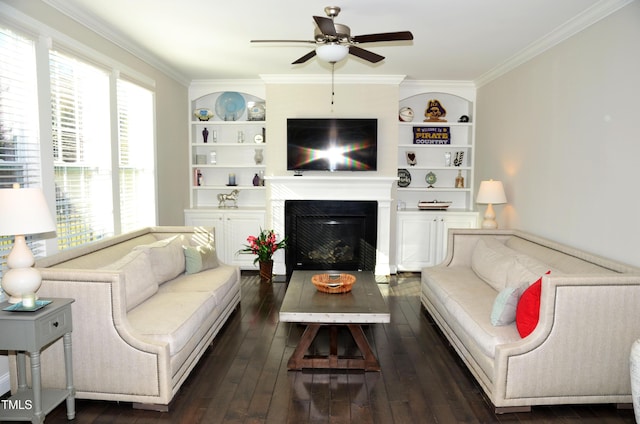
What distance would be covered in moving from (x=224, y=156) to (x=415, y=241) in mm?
3060

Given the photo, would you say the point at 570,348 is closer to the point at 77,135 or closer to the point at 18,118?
the point at 18,118

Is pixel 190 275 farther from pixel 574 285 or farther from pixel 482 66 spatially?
pixel 482 66

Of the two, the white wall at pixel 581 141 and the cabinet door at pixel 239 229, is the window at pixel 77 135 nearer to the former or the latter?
the cabinet door at pixel 239 229

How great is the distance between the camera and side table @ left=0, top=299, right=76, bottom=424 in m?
2.33

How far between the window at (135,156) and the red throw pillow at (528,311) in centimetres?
360

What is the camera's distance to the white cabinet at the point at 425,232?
20.7ft

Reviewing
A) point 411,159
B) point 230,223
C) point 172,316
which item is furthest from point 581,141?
point 230,223

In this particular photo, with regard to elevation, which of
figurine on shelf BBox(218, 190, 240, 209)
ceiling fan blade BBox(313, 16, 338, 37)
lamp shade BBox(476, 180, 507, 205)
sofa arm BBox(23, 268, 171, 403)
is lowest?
sofa arm BBox(23, 268, 171, 403)

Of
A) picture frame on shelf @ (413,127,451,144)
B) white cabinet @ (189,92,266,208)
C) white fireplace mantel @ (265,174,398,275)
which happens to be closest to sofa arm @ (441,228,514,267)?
white fireplace mantel @ (265,174,398,275)

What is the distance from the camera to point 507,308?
300 centimetres

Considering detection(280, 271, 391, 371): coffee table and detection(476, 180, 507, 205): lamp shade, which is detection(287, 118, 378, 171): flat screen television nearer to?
detection(476, 180, 507, 205): lamp shade

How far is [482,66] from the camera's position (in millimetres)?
5402

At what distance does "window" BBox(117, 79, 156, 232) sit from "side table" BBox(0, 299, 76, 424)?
196 centimetres

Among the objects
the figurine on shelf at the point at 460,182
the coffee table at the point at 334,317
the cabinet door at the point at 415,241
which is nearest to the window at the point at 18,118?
the coffee table at the point at 334,317
